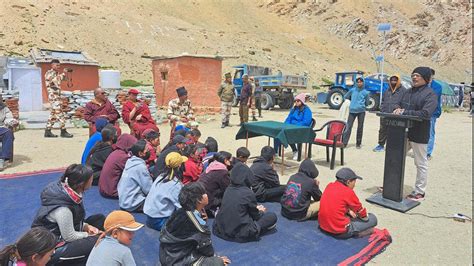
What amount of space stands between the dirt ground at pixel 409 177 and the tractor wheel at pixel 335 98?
6.99 meters

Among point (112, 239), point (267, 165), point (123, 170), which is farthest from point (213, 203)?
point (112, 239)

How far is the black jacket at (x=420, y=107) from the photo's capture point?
4.65 metres

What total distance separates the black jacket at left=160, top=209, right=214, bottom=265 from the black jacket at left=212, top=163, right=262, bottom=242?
736mm

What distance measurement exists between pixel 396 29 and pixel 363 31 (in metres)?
4.42

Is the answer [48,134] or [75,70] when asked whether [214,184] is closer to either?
[48,134]

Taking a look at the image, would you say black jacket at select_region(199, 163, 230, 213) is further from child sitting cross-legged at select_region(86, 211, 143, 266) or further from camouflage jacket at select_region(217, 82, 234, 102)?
camouflage jacket at select_region(217, 82, 234, 102)

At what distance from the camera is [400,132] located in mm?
4859

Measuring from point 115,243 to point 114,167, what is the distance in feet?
8.32

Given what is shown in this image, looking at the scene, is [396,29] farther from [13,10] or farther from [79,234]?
[79,234]

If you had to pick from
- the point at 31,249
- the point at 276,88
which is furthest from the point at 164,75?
the point at 31,249

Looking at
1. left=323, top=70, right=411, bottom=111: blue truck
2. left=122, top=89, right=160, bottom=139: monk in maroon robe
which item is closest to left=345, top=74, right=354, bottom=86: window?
left=323, top=70, right=411, bottom=111: blue truck

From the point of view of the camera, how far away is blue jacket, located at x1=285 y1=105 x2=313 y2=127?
→ 7.20 metres

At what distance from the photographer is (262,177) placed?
15.8ft

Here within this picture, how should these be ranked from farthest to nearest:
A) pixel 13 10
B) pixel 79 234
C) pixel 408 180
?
pixel 13 10, pixel 408 180, pixel 79 234
